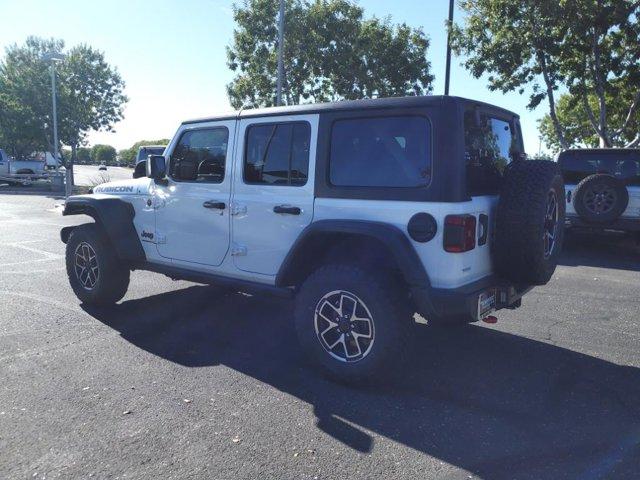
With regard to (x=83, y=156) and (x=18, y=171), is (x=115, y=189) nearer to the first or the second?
(x=18, y=171)

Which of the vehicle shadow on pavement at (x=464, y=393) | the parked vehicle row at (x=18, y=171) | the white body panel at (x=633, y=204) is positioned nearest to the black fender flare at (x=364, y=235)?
the vehicle shadow on pavement at (x=464, y=393)

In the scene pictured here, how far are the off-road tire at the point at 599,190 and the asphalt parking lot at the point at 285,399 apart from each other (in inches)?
114

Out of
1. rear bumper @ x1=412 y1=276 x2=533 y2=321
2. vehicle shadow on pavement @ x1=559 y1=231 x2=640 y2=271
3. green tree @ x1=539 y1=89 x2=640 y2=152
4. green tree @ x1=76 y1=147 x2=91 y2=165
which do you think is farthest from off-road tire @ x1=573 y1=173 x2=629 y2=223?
green tree @ x1=76 y1=147 x2=91 y2=165

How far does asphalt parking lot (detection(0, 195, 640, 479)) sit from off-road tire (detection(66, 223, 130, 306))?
0.61 ft

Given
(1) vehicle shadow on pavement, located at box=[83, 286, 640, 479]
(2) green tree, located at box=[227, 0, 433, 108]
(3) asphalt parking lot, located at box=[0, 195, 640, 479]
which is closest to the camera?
(3) asphalt parking lot, located at box=[0, 195, 640, 479]

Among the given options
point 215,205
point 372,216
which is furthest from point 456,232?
point 215,205

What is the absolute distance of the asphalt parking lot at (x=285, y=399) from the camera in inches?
110

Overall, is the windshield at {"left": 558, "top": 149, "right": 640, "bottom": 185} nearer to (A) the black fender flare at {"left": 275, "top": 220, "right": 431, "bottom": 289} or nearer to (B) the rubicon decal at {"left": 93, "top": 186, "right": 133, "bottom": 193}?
(A) the black fender flare at {"left": 275, "top": 220, "right": 431, "bottom": 289}

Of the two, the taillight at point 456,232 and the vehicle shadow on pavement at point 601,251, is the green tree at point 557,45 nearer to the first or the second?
the vehicle shadow on pavement at point 601,251

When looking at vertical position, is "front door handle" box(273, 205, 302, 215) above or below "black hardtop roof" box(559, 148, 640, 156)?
below

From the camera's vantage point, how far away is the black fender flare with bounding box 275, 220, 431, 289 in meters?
3.39

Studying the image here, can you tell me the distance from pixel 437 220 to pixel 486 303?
73 cm

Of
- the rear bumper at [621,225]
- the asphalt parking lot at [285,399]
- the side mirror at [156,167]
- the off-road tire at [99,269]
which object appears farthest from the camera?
the rear bumper at [621,225]

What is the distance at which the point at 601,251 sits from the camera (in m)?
10.0
